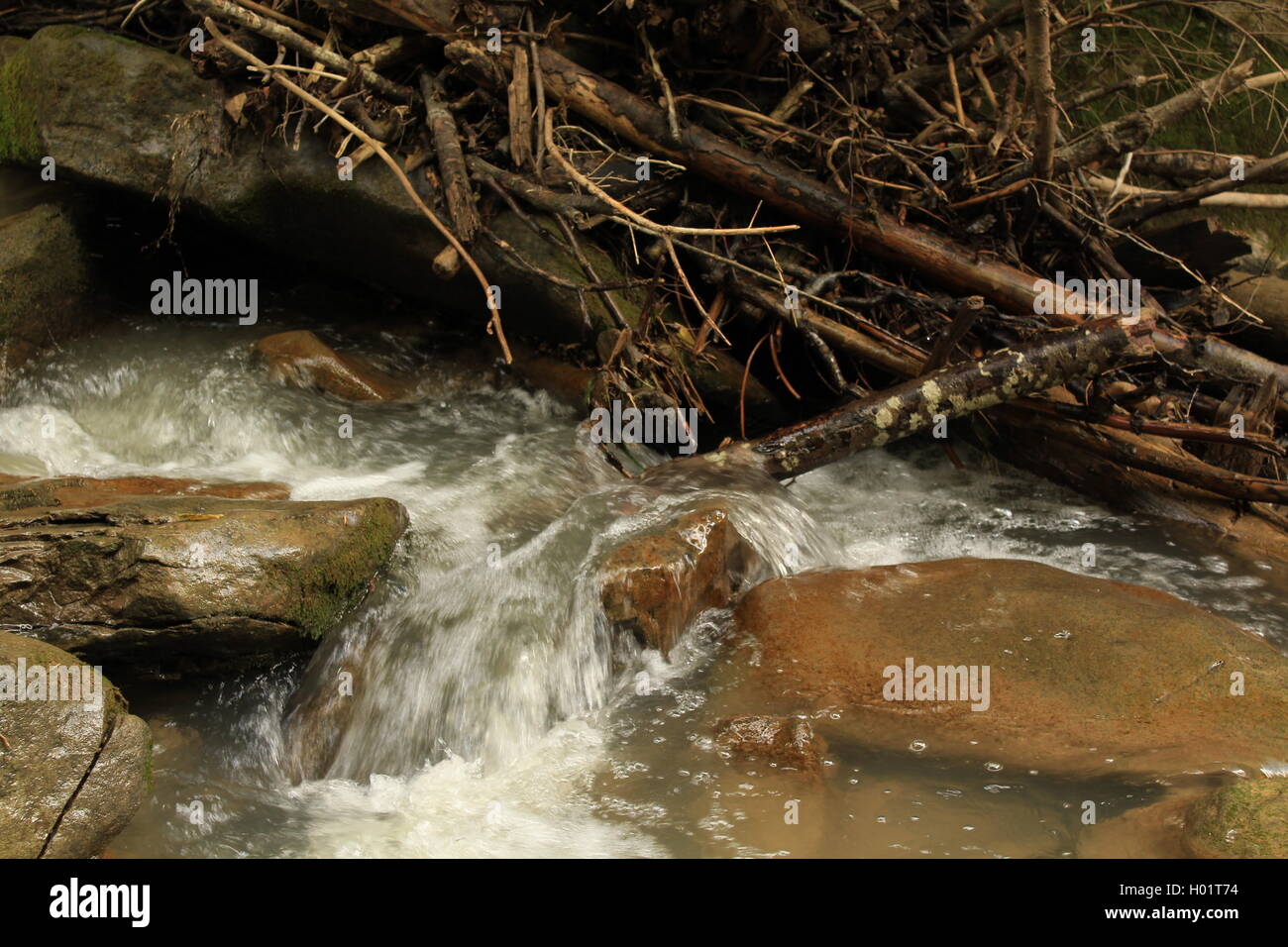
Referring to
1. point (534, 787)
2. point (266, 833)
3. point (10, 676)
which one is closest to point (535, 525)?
point (534, 787)

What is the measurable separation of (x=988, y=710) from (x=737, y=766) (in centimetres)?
93

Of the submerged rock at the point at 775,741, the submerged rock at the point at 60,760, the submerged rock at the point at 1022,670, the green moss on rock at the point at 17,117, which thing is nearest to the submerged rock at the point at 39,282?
the green moss on rock at the point at 17,117

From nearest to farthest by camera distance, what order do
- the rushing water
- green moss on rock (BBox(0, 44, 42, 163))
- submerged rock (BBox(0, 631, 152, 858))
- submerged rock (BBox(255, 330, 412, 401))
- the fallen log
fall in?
submerged rock (BBox(0, 631, 152, 858)), the rushing water, the fallen log, submerged rock (BBox(255, 330, 412, 401)), green moss on rock (BBox(0, 44, 42, 163))

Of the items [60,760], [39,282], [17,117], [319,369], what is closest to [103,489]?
[319,369]

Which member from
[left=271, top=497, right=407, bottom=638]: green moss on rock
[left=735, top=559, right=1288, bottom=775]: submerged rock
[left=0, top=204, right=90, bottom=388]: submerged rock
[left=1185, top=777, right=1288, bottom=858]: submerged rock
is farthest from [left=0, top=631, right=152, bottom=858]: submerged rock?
[left=0, top=204, right=90, bottom=388]: submerged rock

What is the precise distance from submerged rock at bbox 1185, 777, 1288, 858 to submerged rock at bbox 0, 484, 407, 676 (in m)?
2.92

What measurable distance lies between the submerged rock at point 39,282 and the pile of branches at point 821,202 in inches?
51.4

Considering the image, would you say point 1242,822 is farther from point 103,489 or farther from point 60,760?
point 103,489

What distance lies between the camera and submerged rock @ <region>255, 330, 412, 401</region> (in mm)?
5703

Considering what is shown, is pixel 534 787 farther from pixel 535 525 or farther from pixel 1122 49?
pixel 1122 49

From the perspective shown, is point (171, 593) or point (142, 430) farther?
point (142, 430)

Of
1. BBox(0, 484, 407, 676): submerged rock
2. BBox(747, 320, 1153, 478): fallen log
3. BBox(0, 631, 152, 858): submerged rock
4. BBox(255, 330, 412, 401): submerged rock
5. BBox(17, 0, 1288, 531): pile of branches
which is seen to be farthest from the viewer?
BBox(255, 330, 412, 401): submerged rock

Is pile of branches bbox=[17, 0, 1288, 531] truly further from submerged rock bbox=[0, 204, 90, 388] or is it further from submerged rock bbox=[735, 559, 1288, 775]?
submerged rock bbox=[0, 204, 90, 388]

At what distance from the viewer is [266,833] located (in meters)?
3.31
